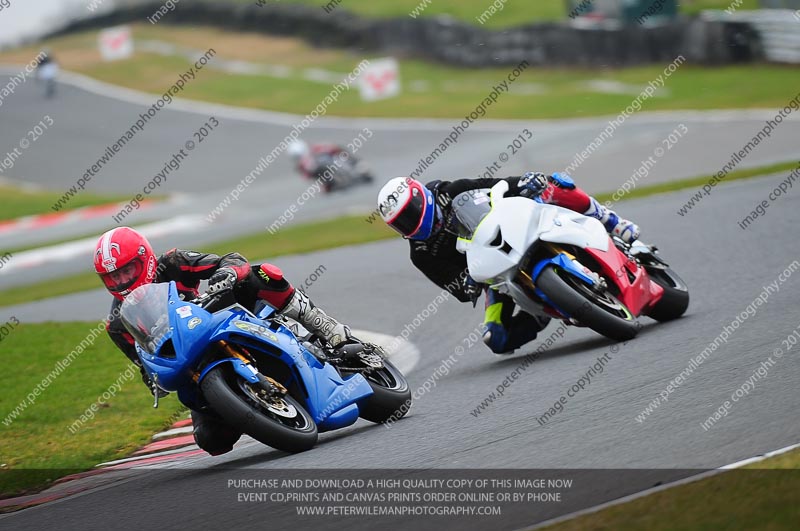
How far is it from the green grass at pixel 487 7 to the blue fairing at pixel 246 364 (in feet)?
90.5

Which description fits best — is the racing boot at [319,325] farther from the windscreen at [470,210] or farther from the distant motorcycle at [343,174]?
the distant motorcycle at [343,174]

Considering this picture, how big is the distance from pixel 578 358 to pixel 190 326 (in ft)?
9.70

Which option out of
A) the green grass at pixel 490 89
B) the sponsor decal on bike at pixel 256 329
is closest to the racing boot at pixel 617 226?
the sponsor decal on bike at pixel 256 329

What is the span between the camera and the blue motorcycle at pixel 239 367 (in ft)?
19.7

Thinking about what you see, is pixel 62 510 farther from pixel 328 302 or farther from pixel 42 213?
pixel 42 213

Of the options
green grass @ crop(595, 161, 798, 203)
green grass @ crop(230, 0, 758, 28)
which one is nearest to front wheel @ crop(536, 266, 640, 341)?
green grass @ crop(595, 161, 798, 203)

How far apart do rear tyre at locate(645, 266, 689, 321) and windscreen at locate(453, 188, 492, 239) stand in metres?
1.47

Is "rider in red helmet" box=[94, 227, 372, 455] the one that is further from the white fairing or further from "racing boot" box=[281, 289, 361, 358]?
the white fairing

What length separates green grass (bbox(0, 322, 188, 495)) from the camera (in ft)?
25.1

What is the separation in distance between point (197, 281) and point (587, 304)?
2.56 m

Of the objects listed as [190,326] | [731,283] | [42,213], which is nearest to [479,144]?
[42,213]

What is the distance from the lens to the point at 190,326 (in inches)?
239

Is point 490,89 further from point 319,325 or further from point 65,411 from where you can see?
point 319,325

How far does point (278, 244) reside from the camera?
19.2 meters
